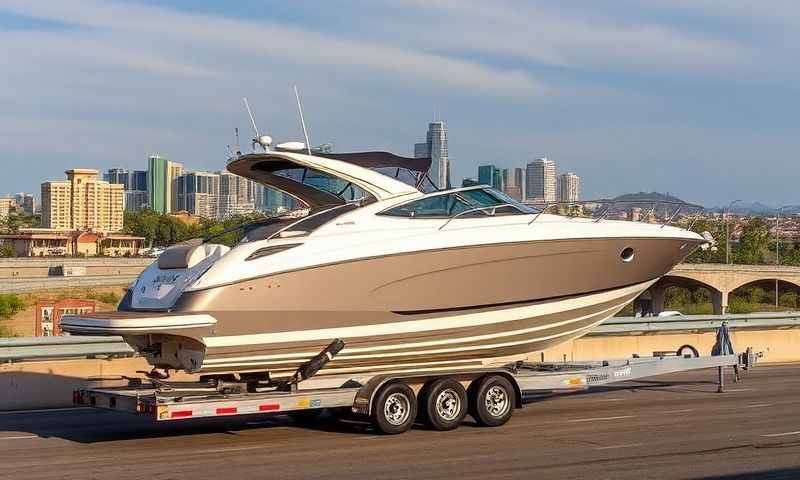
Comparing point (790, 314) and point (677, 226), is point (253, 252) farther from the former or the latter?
point (790, 314)

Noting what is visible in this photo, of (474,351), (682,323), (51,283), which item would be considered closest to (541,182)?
(474,351)

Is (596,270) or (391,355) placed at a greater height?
(596,270)

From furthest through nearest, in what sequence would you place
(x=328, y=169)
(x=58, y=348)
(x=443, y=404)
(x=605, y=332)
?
1. (x=605, y=332)
2. (x=58, y=348)
3. (x=328, y=169)
4. (x=443, y=404)

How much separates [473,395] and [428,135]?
13.6 feet

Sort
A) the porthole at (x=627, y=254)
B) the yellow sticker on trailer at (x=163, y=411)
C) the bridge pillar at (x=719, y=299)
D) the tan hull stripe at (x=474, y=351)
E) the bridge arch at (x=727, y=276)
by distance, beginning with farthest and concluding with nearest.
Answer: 1. the bridge pillar at (x=719, y=299)
2. the bridge arch at (x=727, y=276)
3. the porthole at (x=627, y=254)
4. the tan hull stripe at (x=474, y=351)
5. the yellow sticker on trailer at (x=163, y=411)

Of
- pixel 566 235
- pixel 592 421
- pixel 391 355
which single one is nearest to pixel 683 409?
pixel 592 421

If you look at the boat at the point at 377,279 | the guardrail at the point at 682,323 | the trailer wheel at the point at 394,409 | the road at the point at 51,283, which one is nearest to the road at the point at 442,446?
the trailer wheel at the point at 394,409

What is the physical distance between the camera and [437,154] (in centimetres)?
1566

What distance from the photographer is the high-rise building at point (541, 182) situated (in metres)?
15.9

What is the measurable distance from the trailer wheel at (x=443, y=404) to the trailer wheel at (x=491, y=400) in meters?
0.18

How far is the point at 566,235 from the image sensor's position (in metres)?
14.9

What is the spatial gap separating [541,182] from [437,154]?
1.96 meters

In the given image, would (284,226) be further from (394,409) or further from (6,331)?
(6,331)

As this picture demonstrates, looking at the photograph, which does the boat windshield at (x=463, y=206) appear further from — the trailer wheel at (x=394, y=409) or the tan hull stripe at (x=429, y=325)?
the trailer wheel at (x=394, y=409)
